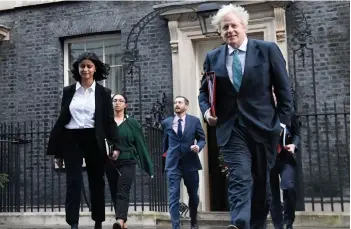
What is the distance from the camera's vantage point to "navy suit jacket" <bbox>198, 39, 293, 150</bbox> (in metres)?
4.18

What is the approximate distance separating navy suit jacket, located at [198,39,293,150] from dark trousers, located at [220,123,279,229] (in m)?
0.06

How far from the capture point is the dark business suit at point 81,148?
5535 millimetres

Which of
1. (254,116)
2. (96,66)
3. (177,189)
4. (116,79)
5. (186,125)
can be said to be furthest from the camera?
(116,79)

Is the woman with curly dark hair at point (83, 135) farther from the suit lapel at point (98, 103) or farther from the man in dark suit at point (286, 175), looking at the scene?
the man in dark suit at point (286, 175)

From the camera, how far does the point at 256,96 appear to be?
4211 millimetres

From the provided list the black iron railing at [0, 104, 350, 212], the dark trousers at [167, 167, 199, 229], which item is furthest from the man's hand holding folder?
the black iron railing at [0, 104, 350, 212]

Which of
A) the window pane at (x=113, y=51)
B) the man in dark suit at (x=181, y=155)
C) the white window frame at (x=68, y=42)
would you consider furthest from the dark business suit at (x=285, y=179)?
the white window frame at (x=68, y=42)

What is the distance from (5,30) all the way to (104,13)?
217 centimetres

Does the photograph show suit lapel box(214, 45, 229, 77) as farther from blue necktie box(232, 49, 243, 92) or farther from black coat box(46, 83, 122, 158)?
black coat box(46, 83, 122, 158)

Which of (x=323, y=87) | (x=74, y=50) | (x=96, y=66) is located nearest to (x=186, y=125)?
(x=96, y=66)

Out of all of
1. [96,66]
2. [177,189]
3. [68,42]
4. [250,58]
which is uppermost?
[68,42]

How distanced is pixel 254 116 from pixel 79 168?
6.81 feet

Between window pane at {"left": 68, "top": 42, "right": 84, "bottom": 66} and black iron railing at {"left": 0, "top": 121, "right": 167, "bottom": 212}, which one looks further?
window pane at {"left": 68, "top": 42, "right": 84, "bottom": 66}

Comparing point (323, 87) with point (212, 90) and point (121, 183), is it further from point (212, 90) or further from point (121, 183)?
point (212, 90)
